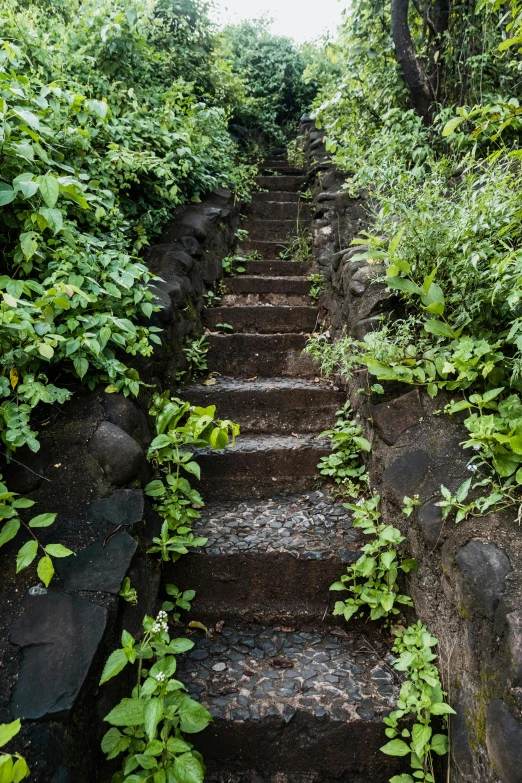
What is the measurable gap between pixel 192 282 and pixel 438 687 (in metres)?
2.75

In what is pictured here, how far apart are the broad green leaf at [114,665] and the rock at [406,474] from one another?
3.80ft

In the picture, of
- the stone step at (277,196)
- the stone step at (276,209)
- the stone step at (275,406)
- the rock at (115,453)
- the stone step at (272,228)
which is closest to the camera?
the rock at (115,453)

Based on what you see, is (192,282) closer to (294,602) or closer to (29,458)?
(29,458)

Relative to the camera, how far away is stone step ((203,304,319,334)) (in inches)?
139

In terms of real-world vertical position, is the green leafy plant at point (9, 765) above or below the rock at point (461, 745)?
above

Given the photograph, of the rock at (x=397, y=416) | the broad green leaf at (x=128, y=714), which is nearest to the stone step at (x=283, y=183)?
the rock at (x=397, y=416)

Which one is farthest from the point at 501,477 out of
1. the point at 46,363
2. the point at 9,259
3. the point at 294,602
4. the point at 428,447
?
the point at 9,259

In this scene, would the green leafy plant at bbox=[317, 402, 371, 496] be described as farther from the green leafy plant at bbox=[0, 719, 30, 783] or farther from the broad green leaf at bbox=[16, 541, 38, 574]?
the green leafy plant at bbox=[0, 719, 30, 783]

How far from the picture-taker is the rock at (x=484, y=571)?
1365mm

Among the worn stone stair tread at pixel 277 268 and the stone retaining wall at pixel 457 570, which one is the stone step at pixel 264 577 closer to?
the stone retaining wall at pixel 457 570

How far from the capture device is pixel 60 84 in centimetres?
298

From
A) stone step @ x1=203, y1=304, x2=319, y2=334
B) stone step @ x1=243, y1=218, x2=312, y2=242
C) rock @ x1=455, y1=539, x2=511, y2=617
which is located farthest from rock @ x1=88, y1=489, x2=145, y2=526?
stone step @ x1=243, y1=218, x2=312, y2=242

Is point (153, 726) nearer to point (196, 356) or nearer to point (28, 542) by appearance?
point (28, 542)

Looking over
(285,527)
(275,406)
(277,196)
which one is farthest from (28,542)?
(277,196)
